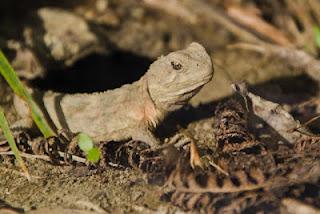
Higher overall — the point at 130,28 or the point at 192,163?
the point at 130,28

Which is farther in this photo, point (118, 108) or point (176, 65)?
point (118, 108)

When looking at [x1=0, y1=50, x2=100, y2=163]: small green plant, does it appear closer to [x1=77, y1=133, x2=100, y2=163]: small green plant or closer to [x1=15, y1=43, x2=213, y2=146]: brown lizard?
[x1=77, y1=133, x2=100, y2=163]: small green plant

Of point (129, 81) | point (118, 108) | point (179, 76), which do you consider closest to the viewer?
point (179, 76)

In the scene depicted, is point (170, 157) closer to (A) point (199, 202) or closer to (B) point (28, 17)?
(A) point (199, 202)

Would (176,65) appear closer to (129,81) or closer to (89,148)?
(89,148)

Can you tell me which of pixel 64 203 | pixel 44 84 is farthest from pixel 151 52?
pixel 64 203

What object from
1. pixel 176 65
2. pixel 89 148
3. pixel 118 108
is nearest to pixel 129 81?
pixel 118 108

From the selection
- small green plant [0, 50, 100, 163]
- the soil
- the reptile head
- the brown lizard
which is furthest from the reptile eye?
small green plant [0, 50, 100, 163]
